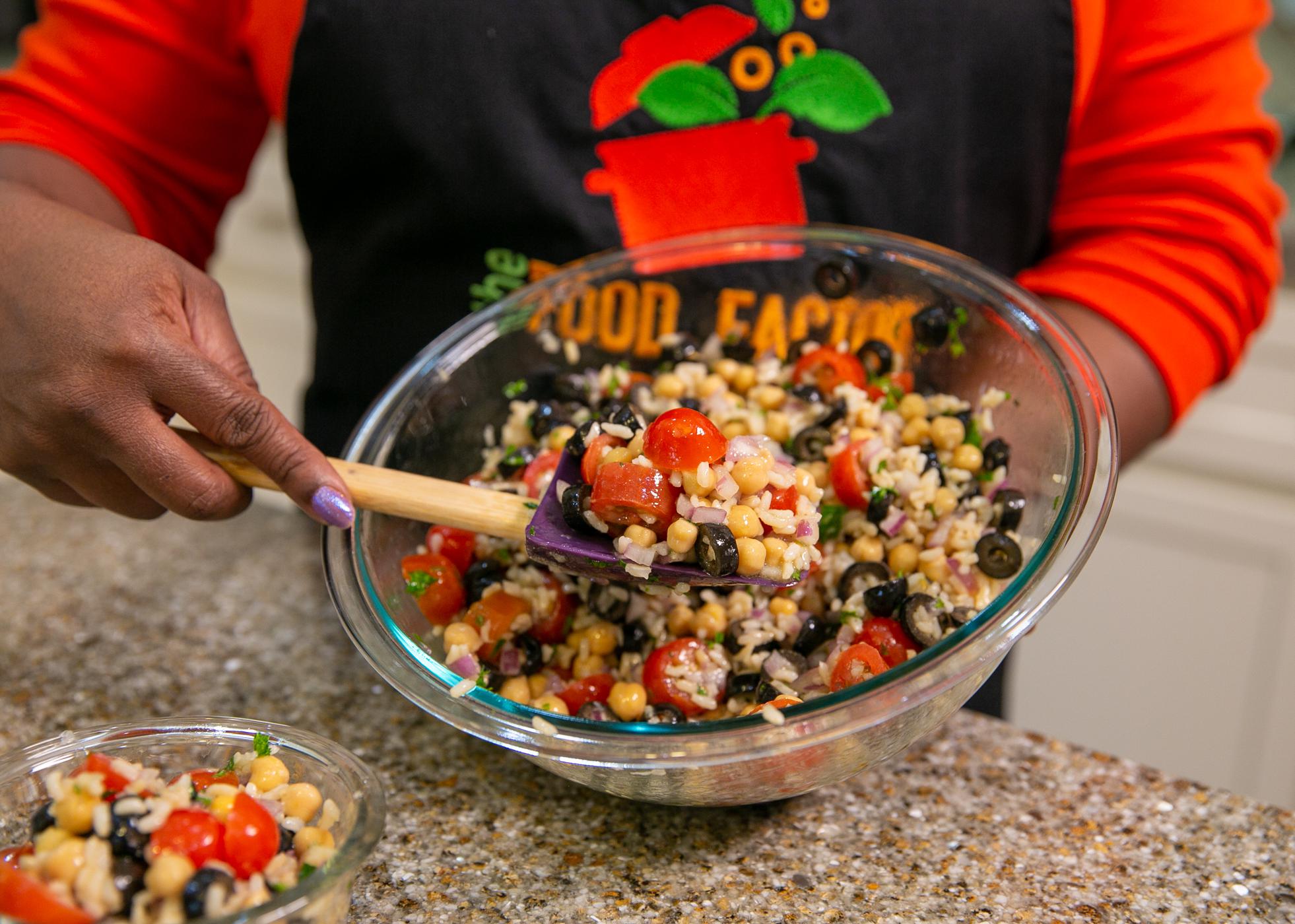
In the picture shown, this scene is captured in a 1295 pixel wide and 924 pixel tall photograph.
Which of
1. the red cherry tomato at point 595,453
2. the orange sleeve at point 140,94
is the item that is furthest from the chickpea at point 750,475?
the orange sleeve at point 140,94

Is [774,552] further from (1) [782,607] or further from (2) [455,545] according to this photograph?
(2) [455,545]

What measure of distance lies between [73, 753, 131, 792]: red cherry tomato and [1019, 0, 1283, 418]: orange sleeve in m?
1.38

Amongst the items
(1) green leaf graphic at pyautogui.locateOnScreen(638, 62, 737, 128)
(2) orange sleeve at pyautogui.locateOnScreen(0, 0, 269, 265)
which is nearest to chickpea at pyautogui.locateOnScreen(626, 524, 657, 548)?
(1) green leaf graphic at pyautogui.locateOnScreen(638, 62, 737, 128)

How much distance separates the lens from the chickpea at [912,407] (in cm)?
139

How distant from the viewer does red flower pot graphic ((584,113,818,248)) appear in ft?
4.99

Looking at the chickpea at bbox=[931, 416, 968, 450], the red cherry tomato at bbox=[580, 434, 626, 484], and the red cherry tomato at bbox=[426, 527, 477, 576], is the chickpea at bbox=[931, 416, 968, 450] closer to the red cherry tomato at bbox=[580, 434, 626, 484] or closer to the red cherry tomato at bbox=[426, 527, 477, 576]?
the red cherry tomato at bbox=[580, 434, 626, 484]

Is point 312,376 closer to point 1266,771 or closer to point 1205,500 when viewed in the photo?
point 1205,500

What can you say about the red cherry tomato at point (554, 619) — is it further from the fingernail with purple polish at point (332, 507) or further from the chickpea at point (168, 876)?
the chickpea at point (168, 876)

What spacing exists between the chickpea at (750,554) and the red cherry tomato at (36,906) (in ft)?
2.14

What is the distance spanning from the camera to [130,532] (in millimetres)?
1890

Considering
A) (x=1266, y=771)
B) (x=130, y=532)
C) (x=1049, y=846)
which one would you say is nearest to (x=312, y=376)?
(x=130, y=532)

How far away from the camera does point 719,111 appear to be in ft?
4.93

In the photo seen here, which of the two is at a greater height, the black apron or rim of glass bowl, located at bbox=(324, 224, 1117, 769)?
the black apron

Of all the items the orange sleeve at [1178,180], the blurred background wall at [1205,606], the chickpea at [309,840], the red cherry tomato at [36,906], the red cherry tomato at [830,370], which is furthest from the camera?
the blurred background wall at [1205,606]
